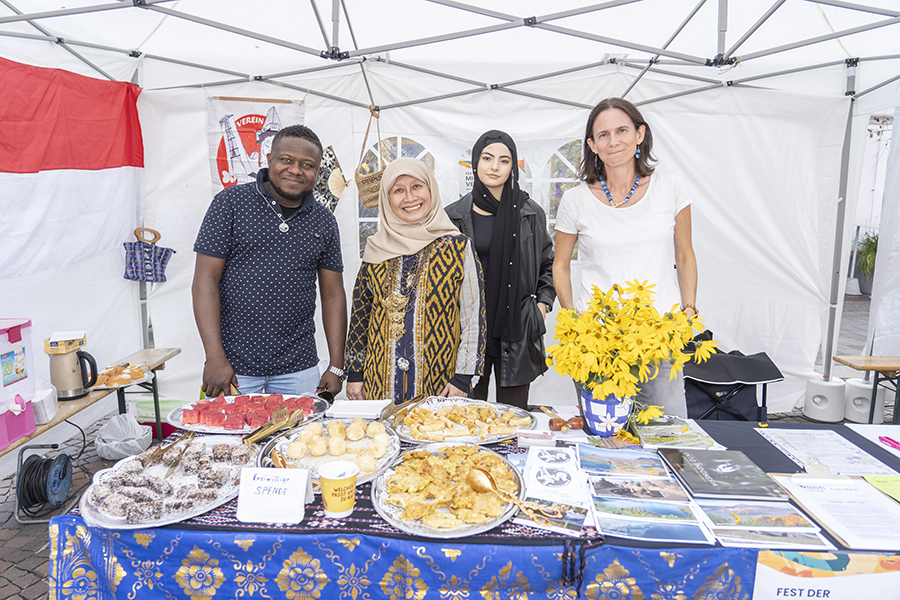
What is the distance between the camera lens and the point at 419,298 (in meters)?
2.05

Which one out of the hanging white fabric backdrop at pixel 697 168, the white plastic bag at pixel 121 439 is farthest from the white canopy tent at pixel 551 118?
the white plastic bag at pixel 121 439

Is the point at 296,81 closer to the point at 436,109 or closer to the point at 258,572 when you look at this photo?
the point at 436,109

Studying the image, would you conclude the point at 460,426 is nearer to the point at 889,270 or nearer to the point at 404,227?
the point at 404,227

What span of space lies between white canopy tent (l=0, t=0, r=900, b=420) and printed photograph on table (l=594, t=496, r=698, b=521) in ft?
9.59

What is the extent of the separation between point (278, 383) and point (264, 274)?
489 mm

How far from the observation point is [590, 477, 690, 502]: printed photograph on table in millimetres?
1271

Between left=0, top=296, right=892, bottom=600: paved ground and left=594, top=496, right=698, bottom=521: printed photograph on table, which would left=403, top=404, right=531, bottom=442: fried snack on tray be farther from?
left=0, top=296, right=892, bottom=600: paved ground

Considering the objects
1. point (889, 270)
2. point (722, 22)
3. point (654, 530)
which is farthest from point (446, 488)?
point (889, 270)

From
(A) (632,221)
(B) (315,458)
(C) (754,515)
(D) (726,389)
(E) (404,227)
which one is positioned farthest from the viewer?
(D) (726,389)

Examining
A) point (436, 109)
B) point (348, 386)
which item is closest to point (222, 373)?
point (348, 386)

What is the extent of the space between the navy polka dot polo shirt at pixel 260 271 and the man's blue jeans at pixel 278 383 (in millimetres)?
32

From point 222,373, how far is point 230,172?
87.5 inches

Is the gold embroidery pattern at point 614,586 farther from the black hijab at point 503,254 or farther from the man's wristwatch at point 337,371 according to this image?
the black hijab at point 503,254

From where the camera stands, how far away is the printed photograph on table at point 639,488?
50.0 inches
